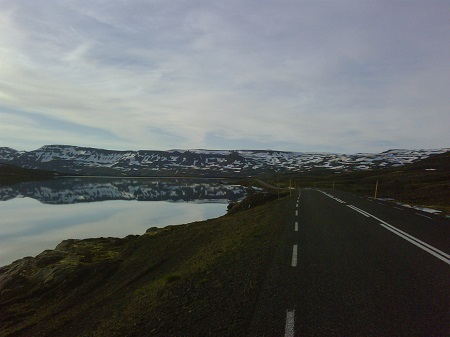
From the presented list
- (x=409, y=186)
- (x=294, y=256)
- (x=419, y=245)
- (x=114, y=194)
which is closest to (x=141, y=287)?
(x=294, y=256)

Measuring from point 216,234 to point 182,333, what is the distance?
1569 cm

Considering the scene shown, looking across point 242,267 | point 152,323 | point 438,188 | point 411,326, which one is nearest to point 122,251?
point 242,267

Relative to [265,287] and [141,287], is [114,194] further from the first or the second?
[265,287]

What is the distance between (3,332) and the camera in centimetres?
1241

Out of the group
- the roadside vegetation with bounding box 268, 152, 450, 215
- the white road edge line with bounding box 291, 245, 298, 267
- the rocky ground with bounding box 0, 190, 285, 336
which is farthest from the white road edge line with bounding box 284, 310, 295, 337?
the roadside vegetation with bounding box 268, 152, 450, 215

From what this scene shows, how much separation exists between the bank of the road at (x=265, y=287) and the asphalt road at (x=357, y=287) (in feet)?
0.09

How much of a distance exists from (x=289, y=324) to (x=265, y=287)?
6.91 feet

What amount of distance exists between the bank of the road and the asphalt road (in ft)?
Answer: 0.09

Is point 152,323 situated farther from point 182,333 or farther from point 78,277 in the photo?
point 78,277

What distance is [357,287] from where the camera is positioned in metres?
8.01

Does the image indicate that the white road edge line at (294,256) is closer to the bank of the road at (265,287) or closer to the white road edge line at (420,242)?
the bank of the road at (265,287)

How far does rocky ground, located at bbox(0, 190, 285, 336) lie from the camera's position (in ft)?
24.9

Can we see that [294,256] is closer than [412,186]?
Yes

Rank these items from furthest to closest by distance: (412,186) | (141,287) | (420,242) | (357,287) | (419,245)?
(412,186) → (141,287) → (420,242) → (419,245) → (357,287)
